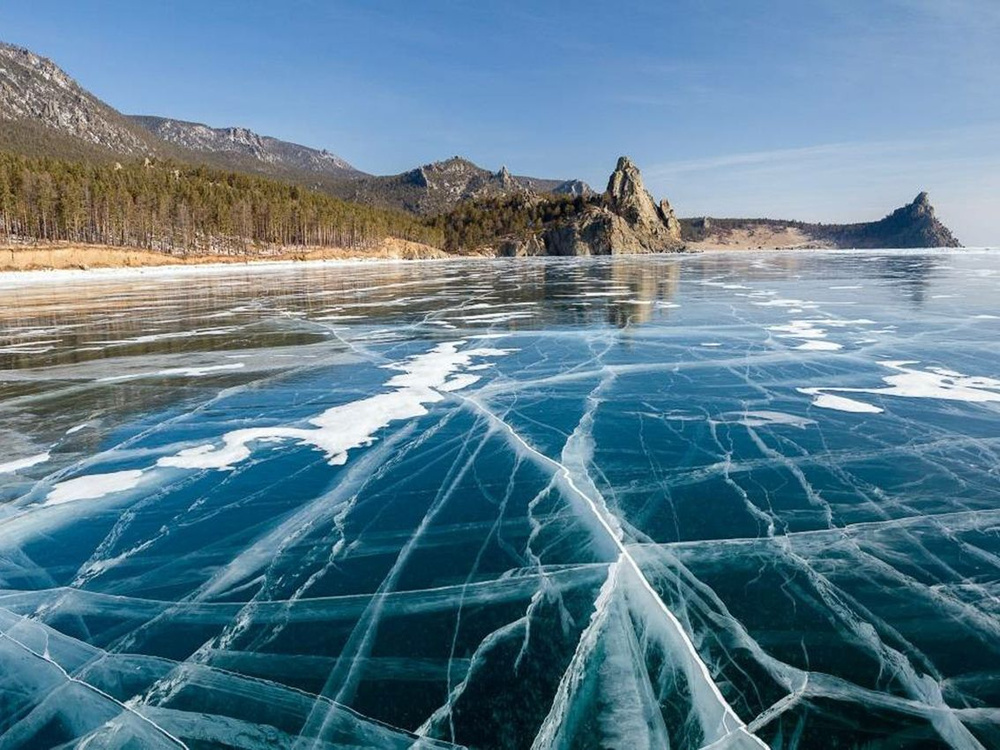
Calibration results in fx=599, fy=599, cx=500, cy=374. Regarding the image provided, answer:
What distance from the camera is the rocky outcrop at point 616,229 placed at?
148875mm

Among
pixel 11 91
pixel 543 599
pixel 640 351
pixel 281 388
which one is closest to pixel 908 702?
pixel 543 599

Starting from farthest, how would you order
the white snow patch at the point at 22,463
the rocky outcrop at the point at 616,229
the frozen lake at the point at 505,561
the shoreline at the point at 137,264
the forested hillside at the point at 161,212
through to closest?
the rocky outcrop at the point at 616,229, the forested hillside at the point at 161,212, the shoreline at the point at 137,264, the white snow patch at the point at 22,463, the frozen lake at the point at 505,561

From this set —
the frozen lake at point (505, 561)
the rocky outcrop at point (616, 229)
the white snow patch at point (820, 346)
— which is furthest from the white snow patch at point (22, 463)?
the rocky outcrop at point (616, 229)

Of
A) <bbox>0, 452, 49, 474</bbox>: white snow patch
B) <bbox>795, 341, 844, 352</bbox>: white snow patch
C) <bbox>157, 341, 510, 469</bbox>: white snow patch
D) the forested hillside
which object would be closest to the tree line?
the forested hillside

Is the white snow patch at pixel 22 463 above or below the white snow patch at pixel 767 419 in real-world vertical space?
below

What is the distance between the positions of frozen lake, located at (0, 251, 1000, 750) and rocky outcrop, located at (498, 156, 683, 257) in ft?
462

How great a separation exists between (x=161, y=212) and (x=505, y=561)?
91457mm

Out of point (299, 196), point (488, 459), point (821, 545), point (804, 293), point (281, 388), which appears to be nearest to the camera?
point (821, 545)

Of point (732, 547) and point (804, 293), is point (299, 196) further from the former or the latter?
point (732, 547)

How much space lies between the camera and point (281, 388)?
10.4 m

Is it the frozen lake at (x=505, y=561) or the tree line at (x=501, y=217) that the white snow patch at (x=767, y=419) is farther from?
the tree line at (x=501, y=217)

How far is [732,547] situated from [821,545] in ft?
2.27

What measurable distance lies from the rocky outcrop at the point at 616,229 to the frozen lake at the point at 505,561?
140775 millimetres

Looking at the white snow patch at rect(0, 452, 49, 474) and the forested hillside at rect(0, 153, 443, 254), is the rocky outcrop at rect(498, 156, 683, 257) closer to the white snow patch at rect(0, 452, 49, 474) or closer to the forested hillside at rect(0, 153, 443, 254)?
the forested hillside at rect(0, 153, 443, 254)
